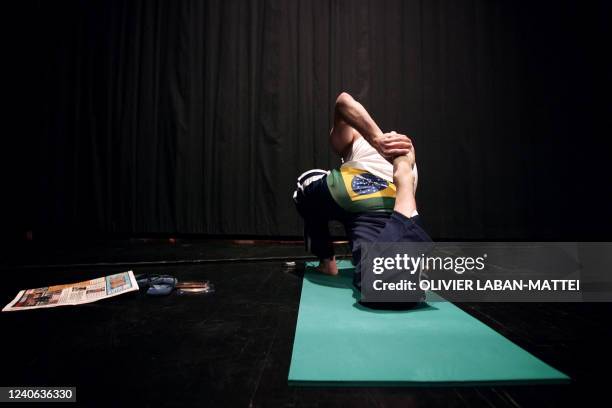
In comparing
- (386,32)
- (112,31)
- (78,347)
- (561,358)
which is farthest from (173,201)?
(561,358)

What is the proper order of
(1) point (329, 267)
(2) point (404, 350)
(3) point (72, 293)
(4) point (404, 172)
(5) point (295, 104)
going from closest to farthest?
(2) point (404, 350) < (4) point (404, 172) < (3) point (72, 293) < (1) point (329, 267) < (5) point (295, 104)

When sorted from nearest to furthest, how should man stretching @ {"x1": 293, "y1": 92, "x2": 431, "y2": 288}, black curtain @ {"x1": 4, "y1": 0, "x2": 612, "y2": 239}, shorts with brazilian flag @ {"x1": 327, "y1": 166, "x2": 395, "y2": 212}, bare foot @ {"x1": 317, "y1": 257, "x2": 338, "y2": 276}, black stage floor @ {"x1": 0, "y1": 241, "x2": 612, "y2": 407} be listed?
black stage floor @ {"x1": 0, "y1": 241, "x2": 612, "y2": 407}, man stretching @ {"x1": 293, "y1": 92, "x2": 431, "y2": 288}, shorts with brazilian flag @ {"x1": 327, "y1": 166, "x2": 395, "y2": 212}, bare foot @ {"x1": 317, "y1": 257, "x2": 338, "y2": 276}, black curtain @ {"x1": 4, "y1": 0, "x2": 612, "y2": 239}

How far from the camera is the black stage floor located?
0.59 meters

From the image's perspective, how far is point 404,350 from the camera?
75 cm

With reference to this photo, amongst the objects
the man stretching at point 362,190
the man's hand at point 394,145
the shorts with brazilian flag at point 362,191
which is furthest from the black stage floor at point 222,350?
the man's hand at point 394,145

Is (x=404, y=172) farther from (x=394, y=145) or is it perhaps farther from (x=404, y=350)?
(x=404, y=350)

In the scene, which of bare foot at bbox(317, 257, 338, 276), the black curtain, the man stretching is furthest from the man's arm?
the black curtain

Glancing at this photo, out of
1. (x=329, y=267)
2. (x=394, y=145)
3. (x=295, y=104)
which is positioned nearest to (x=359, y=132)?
(x=394, y=145)

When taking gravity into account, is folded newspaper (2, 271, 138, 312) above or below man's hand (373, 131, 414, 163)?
below

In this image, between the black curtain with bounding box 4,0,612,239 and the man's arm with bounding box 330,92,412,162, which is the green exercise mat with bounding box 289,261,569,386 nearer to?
the man's arm with bounding box 330,92,412,162

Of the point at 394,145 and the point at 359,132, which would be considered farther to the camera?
the point at 359,132

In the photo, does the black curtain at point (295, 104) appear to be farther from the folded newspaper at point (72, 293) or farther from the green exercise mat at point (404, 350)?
the green exercise mat at point (404, 350)

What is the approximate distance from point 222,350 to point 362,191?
0.76 meters

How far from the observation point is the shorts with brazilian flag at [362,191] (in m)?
1.22
